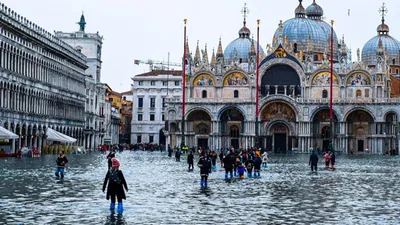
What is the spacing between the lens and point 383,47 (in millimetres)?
132875

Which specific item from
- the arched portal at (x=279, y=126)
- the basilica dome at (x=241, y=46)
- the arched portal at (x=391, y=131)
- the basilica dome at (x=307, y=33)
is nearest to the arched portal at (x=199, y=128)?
the arched portal at (x=279, y=126)

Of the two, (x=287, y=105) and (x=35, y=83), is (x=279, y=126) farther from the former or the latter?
(x=35, y=83)

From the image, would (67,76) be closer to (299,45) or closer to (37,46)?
(37,46)

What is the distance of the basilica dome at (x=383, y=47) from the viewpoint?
13362cm

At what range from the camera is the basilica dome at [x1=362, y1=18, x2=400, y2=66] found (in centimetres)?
13362

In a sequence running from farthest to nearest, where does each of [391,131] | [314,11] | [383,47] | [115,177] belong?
[383,47] → [314,11] → [391,131] → [115,177]

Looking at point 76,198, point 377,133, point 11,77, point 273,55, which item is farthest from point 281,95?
point 76,198

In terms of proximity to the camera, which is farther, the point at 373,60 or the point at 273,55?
the point at 373,60

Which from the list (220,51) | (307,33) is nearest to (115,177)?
(220,51)

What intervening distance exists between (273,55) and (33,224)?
91.0 meters

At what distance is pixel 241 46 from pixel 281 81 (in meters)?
28.1

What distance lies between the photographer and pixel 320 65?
107000 mm

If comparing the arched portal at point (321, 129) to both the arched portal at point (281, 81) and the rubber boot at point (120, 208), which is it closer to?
the arched portal at point (281, 81)

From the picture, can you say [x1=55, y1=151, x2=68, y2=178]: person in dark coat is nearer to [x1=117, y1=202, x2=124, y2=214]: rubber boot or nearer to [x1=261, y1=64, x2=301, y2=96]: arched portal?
[x1=117, y1=202, x2=124, y2=214]: rubber boot
